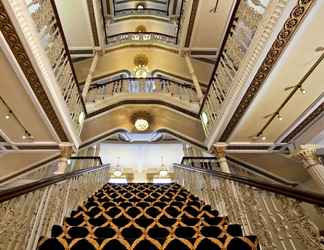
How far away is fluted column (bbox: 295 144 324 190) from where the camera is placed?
4845 millimetres

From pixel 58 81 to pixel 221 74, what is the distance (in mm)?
3195

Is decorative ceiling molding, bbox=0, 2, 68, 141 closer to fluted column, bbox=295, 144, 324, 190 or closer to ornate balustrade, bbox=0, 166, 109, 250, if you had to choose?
ornate balustrade, bbox=0, 166, 109, 250

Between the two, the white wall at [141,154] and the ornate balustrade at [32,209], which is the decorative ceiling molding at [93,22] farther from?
the ornate balustrade at [32,209]

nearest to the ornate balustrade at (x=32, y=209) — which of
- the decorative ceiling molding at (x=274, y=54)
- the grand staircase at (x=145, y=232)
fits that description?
the grand staircase at (x=145, y=232)

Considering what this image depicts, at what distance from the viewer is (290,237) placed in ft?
5.24

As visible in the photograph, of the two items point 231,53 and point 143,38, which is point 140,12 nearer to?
point 143,38

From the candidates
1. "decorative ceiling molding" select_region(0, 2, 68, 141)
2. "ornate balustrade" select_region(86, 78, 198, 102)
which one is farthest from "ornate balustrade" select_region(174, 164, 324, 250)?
"ornate balustrade" select_region(86, 78, 198, 102)

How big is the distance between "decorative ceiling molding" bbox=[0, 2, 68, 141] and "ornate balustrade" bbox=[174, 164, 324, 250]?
2953mm

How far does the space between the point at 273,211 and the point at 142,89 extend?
17.6ft

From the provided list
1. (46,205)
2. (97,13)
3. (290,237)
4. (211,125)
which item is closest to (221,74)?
(211,125)

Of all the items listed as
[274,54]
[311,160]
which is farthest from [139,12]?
[311,160]

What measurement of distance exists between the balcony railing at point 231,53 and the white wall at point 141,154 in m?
4.78

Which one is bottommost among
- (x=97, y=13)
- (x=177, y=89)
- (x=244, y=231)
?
(x=244, y=231)

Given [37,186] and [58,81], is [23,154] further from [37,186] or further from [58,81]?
[37,186]
